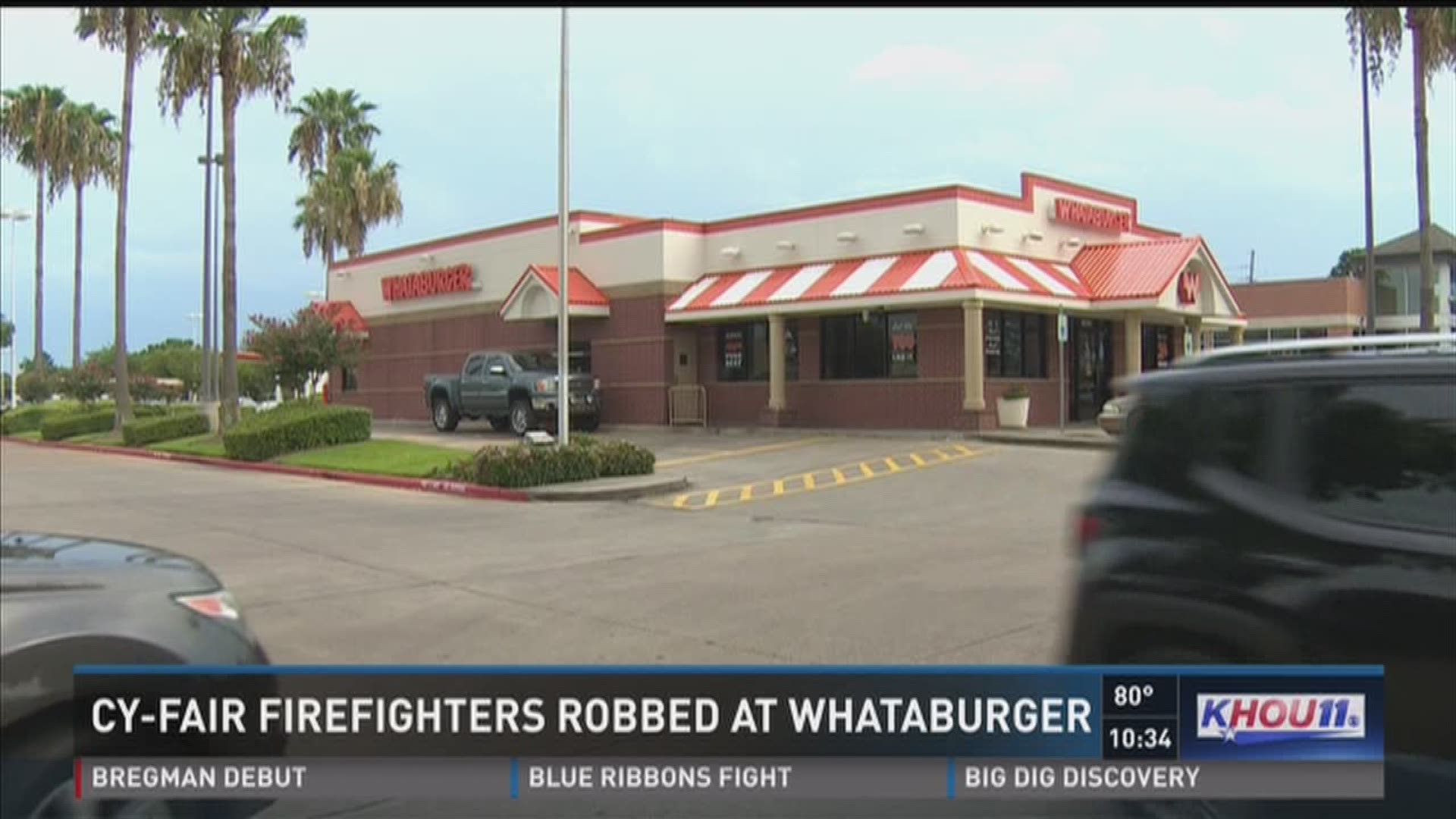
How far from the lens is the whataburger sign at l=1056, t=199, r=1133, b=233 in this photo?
27250 mm

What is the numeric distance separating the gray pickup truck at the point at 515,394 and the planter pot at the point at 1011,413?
388 inches

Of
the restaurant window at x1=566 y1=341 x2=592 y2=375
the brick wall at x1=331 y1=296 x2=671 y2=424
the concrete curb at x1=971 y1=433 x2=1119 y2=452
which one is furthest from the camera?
the restaurant window at x1=566 y1=341 x2=592 y2=375

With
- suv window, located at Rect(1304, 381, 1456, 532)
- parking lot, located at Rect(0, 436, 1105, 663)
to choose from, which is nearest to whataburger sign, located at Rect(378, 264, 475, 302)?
parking lot, located at Rect(0, 436, 1105, 663)

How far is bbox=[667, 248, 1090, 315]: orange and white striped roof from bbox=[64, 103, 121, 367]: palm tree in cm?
2970

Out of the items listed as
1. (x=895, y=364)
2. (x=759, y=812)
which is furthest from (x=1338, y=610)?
(x=895, y=364)

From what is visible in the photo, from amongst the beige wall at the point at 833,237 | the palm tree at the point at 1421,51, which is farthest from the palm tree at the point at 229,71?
the palm tree at the point at 1421,51

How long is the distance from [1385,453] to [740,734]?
255cm

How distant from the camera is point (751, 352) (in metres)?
28.4

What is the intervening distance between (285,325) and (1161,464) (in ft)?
81.4

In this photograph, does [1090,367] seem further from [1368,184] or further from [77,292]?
[77,292]

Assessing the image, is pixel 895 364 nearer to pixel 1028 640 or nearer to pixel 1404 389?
pixel 1028 640

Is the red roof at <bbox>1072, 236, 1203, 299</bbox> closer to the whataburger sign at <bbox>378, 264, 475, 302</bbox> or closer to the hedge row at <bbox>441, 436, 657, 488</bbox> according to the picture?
the hedge row at <bbox>441, 436, 657, 488</bbox>

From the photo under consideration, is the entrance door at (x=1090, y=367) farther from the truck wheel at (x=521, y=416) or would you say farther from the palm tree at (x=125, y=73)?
the palm tree at (x=125, y=73)

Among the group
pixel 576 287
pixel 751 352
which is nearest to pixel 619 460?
pixel 751 352
